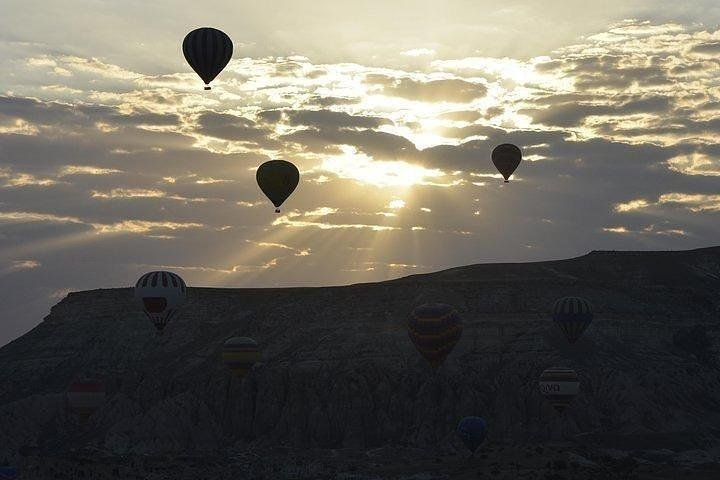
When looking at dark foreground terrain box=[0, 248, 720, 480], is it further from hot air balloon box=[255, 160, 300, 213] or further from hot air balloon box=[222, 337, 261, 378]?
hot air balloon box=[255, 160, 300, 213]

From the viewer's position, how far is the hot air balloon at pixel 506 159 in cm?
12988

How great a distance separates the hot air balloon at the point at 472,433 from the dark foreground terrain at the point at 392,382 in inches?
82.8

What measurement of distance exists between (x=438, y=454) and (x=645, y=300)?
134 ft

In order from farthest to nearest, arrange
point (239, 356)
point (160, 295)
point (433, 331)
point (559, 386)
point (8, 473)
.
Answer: point (239, 356) → point (559, 386) → point (433, 331) → point (160, 295) → point (8, 473)

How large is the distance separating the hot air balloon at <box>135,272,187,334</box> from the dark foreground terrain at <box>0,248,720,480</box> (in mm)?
13596

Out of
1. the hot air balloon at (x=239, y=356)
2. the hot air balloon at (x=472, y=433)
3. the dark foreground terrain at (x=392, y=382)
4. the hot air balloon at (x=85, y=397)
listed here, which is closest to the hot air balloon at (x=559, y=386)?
the dark foreground terrain at (x=392, y=382)

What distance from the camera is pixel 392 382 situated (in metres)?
149

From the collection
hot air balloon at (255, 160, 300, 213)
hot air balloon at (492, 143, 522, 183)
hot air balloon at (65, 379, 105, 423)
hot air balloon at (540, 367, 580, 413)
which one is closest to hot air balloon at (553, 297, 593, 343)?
hot air balloon at (540, 367, 580, 413)

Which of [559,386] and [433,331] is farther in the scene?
[559,386]

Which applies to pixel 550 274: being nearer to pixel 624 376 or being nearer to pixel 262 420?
pixel 624 376

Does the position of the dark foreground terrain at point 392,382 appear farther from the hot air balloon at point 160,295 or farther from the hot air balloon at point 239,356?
the hot air balloon at point 160,295

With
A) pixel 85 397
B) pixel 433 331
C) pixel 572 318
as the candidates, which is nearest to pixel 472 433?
pixel 433 331

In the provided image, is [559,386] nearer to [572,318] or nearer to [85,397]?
[572,318]

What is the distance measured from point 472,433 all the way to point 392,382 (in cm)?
2737
